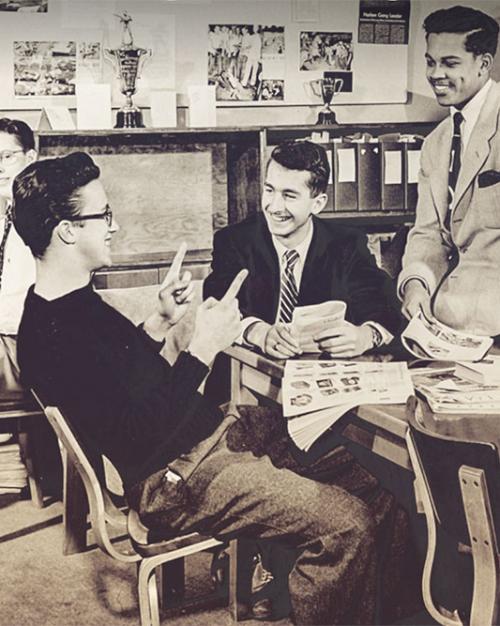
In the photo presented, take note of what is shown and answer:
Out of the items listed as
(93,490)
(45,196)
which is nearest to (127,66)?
(45,196)

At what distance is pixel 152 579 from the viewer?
2.64 metres

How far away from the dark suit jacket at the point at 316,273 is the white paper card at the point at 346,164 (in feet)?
0.55

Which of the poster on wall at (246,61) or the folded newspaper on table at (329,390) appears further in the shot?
the poster on wall at (246,61)

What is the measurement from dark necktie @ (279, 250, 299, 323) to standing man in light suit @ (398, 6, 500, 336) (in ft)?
1.35

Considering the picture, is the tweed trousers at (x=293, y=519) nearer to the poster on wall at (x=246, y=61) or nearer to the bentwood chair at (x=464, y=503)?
the bentwood chair at (x=464, y=503)

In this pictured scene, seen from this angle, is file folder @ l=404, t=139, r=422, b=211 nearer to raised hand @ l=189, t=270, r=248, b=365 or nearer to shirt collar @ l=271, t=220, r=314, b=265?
shirt collar @ l=271, t=220, r=314, b=265

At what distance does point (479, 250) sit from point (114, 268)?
1.28 metres

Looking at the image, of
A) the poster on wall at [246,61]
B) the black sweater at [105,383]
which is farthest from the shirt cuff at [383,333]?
the poster on wall at [246,61]

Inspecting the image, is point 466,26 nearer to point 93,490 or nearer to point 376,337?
point 376,337

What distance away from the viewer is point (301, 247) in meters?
3.08

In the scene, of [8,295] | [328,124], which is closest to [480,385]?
[328,124]

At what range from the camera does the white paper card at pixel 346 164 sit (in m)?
3.10

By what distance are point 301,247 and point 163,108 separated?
67cm

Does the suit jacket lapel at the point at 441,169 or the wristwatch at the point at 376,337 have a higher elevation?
the suit jacket lapel at the point at 441,169
